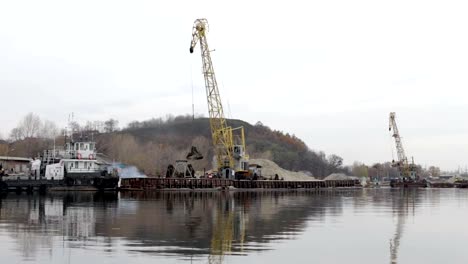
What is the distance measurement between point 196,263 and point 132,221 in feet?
38.6

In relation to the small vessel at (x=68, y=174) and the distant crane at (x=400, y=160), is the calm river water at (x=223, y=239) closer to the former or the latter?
the small vessel at (x=68, y=174)

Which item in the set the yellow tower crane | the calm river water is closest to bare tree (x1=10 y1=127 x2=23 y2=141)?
the yellow tower crane

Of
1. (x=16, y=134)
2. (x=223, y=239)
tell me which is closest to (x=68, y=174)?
(x=223, y=239)

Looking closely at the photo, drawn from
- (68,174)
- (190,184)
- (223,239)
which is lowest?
(223,239)

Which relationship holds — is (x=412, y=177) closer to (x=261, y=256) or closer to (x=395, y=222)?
(x=395, y=222)

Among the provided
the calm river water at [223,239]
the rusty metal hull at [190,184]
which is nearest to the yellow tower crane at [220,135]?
the rusty metal hull at [190,184]

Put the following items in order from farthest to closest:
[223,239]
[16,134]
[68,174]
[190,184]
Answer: [16,134]
[190,184]
[68,174]
[223,239]

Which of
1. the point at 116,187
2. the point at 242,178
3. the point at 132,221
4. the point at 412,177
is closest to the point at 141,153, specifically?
the point at 242,178

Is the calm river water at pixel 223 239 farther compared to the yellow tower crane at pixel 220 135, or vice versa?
the yellow tower crane at pixel 220 135

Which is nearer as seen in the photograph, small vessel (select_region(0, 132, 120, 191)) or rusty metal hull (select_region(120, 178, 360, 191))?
small vessel (select_region(0, 132, 120, 191))

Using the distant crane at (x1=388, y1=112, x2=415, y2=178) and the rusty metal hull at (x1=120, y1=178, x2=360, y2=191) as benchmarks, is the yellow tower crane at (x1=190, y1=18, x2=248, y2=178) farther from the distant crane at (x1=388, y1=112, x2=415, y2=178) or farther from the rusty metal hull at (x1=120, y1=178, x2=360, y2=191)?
the distant crane at (x1=388, y1=112, x2=415, y2=178)

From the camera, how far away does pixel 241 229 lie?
76.4 feet

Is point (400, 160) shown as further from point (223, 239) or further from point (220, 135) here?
point (223, 239)

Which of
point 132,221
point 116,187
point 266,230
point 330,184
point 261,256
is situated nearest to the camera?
point 261,256
